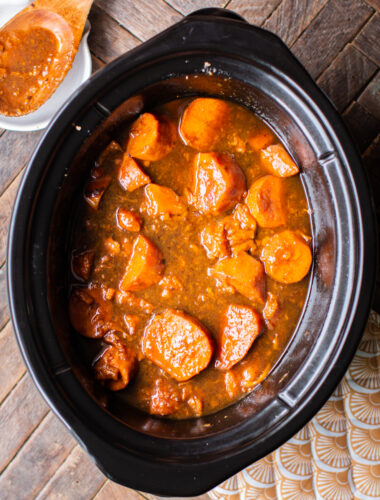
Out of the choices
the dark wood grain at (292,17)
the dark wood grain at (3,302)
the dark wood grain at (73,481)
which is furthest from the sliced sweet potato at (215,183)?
the dark wood grain at (73,481)

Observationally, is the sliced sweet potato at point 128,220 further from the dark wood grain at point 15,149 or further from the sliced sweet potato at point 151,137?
the dark wood grain at point 15,149

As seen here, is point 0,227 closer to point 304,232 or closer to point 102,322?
point 102,322

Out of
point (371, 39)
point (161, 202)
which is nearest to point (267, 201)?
point (161, 202)

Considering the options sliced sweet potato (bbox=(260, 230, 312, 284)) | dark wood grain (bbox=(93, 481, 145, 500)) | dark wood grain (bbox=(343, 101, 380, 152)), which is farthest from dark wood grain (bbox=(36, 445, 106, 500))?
dark wood grain (bbox=(343, 101, 380, 152))

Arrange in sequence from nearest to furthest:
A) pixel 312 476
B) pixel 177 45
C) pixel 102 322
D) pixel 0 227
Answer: pixel 177 45
pixel 102 322
pixel 312 476
pixel 0 227

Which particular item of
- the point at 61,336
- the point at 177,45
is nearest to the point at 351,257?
the point at 177,45

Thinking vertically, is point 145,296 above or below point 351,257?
below
